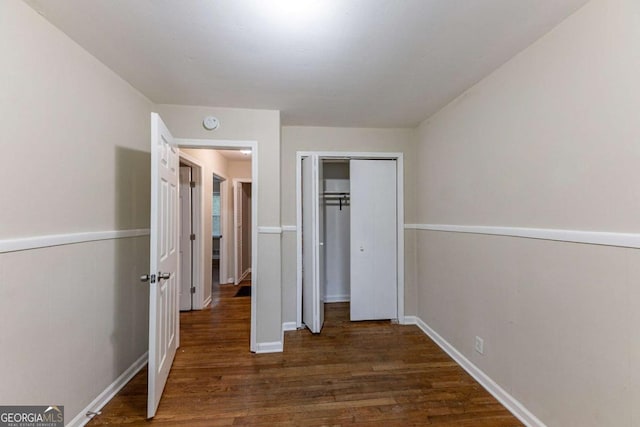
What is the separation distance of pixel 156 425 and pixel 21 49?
7.15 ft

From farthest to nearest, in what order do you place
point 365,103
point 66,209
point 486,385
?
point 365,103 → point 486,385 → point 66,209

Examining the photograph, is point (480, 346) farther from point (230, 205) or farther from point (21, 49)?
point (230, 205)

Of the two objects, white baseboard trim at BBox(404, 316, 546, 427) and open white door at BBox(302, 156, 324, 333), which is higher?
open white door at BBox(302, 156, 324, 333)

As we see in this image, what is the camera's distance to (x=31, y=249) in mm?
1396

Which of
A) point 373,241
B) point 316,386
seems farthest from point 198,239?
point 316,386

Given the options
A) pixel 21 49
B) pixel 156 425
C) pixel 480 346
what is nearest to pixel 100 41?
pixel 21 49

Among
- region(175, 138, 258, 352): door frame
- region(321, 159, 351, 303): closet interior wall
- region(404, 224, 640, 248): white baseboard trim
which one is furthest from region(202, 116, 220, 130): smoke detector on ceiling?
region(404, 224, 640, 248): white baseboard trim

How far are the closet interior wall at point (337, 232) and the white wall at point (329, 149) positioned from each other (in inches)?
33.5

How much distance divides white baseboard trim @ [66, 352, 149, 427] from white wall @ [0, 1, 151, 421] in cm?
5

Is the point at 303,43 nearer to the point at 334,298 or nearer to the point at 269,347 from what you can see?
the point at 269,347

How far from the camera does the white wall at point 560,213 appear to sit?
124cm

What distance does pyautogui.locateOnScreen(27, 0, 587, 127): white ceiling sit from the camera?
4.51ft

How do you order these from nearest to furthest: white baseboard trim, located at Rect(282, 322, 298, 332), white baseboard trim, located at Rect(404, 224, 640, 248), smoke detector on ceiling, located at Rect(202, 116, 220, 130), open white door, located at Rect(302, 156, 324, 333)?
white baseboard trim, located at Rect(404, 224, 640, 248) < smoke detector on ceiling, located at Rect(202, 116, 220, 130) < open white door, located at Rect(302, 156, 324, 333) < white baseboard trim, located at Rect(282, 322, 298, 332)

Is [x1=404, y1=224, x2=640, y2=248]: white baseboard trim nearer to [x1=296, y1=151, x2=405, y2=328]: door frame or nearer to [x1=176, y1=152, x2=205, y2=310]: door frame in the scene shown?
[x1=296, y1=151, x2=405, y2=328]: door frame
